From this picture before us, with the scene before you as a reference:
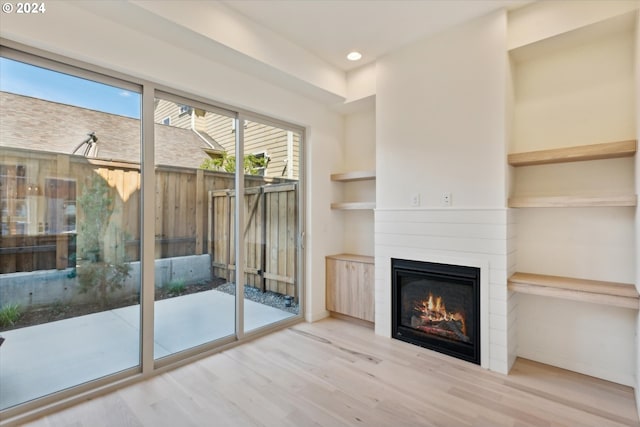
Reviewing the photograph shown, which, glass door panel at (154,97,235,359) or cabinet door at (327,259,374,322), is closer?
glass door panel at (154,97,235,359)

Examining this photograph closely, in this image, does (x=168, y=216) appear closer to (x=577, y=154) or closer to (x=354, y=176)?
(x=354, y=176)

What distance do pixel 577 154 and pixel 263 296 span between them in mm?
3304

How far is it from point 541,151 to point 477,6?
4.47 feet

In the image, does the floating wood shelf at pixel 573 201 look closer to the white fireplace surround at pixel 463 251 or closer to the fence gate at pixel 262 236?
the white fireplace surround at pixel 463 251

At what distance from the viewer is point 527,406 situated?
7.36 ft

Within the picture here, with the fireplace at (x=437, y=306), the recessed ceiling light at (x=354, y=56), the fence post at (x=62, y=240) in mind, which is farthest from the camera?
the recessed ceiling light at (x=354, y=56)

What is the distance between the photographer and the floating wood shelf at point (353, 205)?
381 centimetres

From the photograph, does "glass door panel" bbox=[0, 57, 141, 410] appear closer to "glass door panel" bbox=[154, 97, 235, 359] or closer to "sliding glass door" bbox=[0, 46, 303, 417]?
"sliding glass door" bbox=[0, 46, 303, 417]

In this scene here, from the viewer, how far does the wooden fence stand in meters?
2.17

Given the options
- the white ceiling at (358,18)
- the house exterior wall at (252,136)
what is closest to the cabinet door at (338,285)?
the house exterior wall at (252,136)

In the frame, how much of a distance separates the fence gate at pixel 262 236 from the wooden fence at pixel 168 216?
10 mm

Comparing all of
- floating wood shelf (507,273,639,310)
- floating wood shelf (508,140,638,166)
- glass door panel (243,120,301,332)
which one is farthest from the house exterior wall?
floating wood shelf (507,273,639,310)

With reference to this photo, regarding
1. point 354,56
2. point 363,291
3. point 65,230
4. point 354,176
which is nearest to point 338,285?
point 363,291

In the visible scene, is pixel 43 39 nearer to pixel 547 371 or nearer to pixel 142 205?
pixel 142 205
